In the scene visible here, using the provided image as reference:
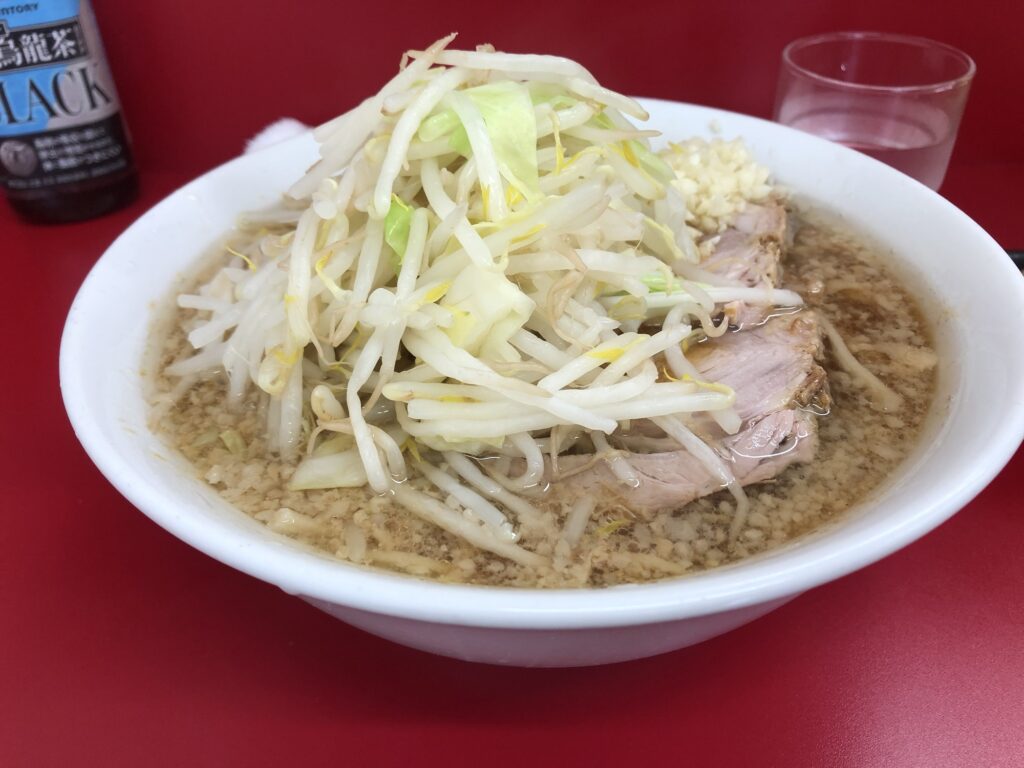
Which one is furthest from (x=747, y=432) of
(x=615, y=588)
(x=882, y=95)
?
(x=882, y=95)

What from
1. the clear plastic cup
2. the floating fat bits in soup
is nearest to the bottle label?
the floating fat bits in soup

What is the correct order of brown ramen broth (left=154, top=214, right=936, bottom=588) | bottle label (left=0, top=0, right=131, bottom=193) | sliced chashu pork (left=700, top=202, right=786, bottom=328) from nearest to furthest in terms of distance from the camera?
brown ramen broth (left=154, top=214, right=936, bottom=588), sliced chashu pork (left=700, top=202, right=786, bottom=328), bottle label (left=0, top=0, right=131, bottom=193)

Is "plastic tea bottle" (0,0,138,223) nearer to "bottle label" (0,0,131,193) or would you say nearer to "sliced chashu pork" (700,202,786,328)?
"bottle label" (0,0,131,193)

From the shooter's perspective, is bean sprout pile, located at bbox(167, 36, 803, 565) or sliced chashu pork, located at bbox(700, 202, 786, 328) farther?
sliced chashu pork, located at bbox(700, 202, 786, 328)

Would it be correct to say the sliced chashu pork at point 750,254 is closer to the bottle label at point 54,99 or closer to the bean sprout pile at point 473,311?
the bean sprout pile at point 473,311

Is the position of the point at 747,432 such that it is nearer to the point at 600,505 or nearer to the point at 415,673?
the point at 600,505
